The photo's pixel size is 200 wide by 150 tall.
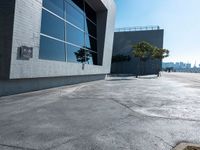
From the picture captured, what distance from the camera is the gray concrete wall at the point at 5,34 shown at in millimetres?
9531

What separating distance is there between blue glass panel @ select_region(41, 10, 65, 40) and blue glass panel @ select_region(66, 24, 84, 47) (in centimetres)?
110

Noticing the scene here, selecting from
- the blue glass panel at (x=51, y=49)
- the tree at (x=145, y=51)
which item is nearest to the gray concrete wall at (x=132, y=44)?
the tree at (x=145, y=51)

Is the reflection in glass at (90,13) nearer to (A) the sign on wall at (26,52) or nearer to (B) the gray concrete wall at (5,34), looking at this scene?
(A) the sign on wall at (26,52)

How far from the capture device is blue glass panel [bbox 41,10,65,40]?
42.8 ft

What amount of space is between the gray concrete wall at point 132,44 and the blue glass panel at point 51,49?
1689 inches

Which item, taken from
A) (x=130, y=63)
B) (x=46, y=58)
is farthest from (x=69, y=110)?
(x=130, y=63)

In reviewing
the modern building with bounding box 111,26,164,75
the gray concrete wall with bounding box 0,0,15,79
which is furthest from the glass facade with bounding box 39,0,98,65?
the modern building with bounding box 111,26,164,75

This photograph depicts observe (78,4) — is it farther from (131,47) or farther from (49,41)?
(131,47)

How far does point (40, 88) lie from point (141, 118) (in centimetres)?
779

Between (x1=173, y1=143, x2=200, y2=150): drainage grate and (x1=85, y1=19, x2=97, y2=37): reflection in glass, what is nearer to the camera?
(x1=173, y1=143, x2=200, y2=150): drainage grate

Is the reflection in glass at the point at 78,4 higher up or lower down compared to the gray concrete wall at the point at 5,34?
higher up

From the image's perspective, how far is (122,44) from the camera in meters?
58.8

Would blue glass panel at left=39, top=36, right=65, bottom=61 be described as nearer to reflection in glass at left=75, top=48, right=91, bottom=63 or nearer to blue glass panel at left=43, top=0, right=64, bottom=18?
blue glass panel at left=43, top=0, right=64, bottom=18

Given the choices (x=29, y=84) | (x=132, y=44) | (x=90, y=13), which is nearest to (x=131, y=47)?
(x=132, y=44)
